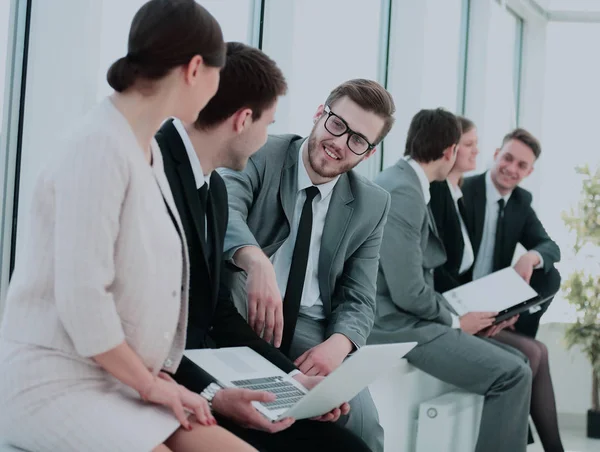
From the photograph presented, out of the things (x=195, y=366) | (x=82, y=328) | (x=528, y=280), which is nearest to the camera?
(x=82, y=328)

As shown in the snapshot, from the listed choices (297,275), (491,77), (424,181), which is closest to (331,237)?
(297,275)

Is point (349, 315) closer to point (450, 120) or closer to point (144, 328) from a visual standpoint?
point (144, 328)

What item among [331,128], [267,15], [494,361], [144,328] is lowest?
[494,361]

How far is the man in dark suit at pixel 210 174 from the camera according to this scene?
2.01 m

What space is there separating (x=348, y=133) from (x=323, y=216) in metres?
0.28

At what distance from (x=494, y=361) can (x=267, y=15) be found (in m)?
1.92

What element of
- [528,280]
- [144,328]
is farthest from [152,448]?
[528,280]

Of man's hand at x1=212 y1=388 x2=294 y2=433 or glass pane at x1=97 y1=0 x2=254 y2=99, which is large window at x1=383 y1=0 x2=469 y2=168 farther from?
man's hand at x1=212 y1=388 x2=294 y2=433

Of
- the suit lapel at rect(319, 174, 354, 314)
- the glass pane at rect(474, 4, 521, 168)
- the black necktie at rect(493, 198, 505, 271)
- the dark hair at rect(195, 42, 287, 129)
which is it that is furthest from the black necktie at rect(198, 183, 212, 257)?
the glass pane at rect(474, 4, 521, 168)

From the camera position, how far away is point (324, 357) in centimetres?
254

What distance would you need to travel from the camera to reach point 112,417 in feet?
5.00

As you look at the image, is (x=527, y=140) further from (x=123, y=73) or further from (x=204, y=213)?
(x=123, y=73)

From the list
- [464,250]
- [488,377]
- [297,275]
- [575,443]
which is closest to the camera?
[297,275]

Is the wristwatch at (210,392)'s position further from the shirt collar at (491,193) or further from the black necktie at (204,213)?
the shirt collar at (491,193)
